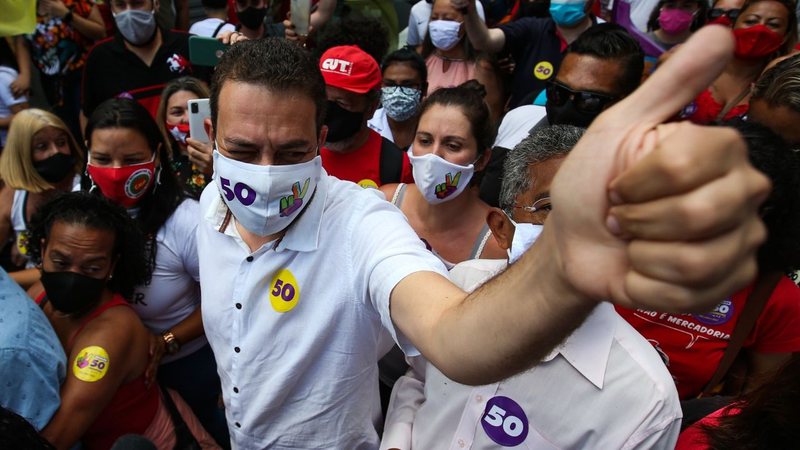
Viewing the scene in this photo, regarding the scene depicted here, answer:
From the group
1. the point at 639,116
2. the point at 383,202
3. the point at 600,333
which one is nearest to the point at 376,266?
the point at 383,202

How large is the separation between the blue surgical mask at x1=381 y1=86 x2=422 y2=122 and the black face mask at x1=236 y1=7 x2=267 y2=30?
1692 millimetres

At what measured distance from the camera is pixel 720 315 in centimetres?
184

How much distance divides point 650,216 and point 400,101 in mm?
3300

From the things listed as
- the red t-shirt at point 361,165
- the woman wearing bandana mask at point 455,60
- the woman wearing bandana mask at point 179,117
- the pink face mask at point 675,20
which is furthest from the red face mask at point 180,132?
the pink face mask at point 675,20

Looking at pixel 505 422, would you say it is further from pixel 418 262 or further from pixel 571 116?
pixel 571 116

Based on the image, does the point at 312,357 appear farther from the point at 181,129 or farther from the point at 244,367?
the point at 181,129

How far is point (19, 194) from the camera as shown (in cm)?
328

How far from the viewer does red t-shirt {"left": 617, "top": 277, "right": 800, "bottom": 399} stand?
1843 mm

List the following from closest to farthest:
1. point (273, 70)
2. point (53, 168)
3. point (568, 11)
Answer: point (273, 70), point (53, 168), point (568, 11)

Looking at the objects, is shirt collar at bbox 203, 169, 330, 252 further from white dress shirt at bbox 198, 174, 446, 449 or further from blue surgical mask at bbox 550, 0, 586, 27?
blue surgical mask at bbox 550, 0, 586, 27

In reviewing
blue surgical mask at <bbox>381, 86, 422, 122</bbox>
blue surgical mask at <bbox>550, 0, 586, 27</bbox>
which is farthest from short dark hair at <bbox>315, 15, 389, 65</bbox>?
blue surgical mask at <bbox>550, 0, 586, 27</bbox>

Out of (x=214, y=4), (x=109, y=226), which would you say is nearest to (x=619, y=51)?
(x=109, y=226)

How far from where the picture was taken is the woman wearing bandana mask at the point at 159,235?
8.14 feet

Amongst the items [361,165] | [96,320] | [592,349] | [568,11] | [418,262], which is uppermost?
[418,262]
